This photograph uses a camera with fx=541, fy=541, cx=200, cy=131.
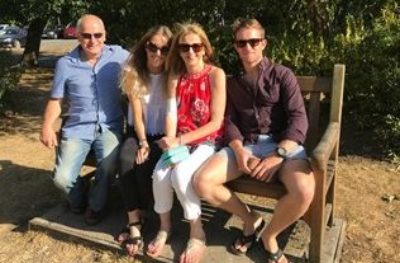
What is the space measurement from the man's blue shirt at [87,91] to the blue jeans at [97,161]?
0.07 m

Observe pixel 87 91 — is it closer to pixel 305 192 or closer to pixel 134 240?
pixel 134 240

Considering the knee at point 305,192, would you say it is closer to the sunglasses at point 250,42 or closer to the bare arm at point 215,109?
the bare arm at point 215,109

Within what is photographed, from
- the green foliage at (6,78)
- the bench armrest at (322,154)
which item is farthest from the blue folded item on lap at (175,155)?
the green foliage at (6,78)

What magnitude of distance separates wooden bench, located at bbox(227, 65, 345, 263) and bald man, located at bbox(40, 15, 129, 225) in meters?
1.16

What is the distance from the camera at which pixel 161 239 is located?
380cm

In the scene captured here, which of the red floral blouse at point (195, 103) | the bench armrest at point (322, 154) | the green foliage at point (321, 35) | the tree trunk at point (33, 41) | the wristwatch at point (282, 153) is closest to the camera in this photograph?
the bench armrest at point (322, 154)

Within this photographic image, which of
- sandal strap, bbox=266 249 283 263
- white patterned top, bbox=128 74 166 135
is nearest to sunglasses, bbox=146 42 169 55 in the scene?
white patterned top, bbox=128 74 166 135

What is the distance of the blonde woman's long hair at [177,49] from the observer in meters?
3.72

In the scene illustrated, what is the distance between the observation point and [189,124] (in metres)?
3.88

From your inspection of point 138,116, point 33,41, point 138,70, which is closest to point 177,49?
point 138,70

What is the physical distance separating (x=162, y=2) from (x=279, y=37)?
5.14 feet

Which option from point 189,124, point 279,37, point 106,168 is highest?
point 279,37

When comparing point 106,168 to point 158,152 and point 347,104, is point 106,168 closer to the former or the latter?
point 158,152

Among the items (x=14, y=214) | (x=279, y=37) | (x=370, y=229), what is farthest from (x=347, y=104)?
(x=14, y=214)
